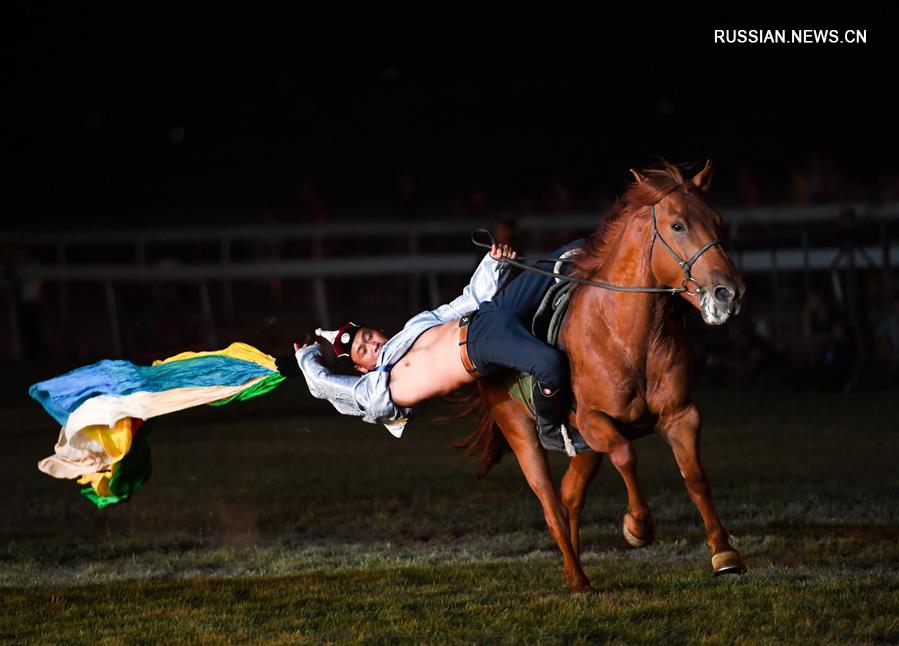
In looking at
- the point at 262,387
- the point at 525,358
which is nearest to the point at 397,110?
the point at 262,387

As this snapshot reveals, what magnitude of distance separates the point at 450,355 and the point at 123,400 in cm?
159

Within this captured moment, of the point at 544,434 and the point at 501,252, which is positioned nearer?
the point at 544,434

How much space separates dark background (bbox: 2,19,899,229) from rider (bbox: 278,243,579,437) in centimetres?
1237

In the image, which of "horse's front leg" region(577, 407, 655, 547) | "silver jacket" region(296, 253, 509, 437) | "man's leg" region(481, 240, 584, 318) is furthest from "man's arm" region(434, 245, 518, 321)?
"horse's front leg" region(577, 407, 655, 547)

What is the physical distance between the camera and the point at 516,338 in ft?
17.3

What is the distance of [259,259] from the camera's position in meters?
17.3

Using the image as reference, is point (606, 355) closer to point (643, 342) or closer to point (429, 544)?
point (643, 342)

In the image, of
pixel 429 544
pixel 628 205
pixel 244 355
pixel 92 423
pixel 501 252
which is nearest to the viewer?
pixel 628 205

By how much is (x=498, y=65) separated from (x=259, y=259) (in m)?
5.62

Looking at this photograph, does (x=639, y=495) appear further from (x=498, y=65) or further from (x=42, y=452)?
(x=498, y=65)

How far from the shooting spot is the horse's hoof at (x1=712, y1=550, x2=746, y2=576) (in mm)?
5049

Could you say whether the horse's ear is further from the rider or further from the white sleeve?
the white sleeve

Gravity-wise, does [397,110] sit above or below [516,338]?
above

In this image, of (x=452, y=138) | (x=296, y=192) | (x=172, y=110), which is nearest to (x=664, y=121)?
(x=452, y=138)
